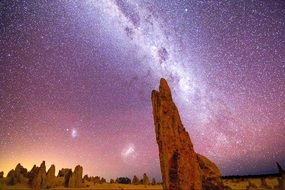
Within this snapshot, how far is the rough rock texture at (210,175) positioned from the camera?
119ft

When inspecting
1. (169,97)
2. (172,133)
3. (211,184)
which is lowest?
(211,184)

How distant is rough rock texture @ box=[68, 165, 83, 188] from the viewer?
53.9 metres

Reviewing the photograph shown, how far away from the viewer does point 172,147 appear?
2733 centimetres

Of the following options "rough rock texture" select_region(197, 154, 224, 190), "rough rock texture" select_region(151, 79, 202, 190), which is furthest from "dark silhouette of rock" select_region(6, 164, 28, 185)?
"rough rock texture" select_region(151, 79, 202, 190)

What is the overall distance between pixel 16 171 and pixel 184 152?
134ft

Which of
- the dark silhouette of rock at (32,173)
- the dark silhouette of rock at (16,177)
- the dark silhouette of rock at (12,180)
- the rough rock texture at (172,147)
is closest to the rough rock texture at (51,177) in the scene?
the dark silhouette of rock at (32,173)

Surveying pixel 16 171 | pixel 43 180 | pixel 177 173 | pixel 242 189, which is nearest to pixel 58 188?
→ pixel 43 180

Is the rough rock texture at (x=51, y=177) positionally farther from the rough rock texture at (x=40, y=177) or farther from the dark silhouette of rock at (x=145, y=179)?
the dark silhouette of rock at (x=145, y=179)

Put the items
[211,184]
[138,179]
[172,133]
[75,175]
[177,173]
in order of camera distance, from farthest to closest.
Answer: [138,179]
[75,175]
[211,184]
[172,133]
[177,173]

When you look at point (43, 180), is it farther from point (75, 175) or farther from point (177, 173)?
point (177, 173)

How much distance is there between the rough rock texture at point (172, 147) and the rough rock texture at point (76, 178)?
108ft

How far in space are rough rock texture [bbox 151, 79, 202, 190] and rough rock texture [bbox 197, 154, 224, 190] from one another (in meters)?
8.79

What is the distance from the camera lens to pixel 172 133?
92.3ft

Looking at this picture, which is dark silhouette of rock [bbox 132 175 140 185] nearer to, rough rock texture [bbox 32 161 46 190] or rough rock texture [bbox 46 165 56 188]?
rough rock texture [bbox 46 165 56 188]
